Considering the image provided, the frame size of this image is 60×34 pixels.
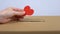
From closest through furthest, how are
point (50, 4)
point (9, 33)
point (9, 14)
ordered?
point (9, 33) < point (9, 14) < point (50, 4)

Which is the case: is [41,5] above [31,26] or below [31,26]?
above

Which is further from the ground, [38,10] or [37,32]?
[38,10]

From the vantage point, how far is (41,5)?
115 cm

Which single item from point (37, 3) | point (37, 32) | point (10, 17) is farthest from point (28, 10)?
point (37, 3)

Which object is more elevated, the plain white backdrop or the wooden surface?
the plain white backdrop

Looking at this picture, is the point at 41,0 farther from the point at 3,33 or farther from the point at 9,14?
the point at 3,33

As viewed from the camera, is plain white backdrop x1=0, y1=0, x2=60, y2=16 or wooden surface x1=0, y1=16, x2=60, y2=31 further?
plain white backdrop x1=0, y1=0, x2=60, y2=16

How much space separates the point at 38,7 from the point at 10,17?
65cm

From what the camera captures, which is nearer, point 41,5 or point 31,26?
point 31,26

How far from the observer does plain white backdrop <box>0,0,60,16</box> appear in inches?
44.9

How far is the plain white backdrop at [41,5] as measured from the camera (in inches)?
44.9

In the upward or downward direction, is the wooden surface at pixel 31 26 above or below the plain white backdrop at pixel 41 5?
below

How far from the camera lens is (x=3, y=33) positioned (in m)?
0.40

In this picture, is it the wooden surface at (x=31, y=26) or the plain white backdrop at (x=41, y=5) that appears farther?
the plain white backdrop at (x=41, y=5)
